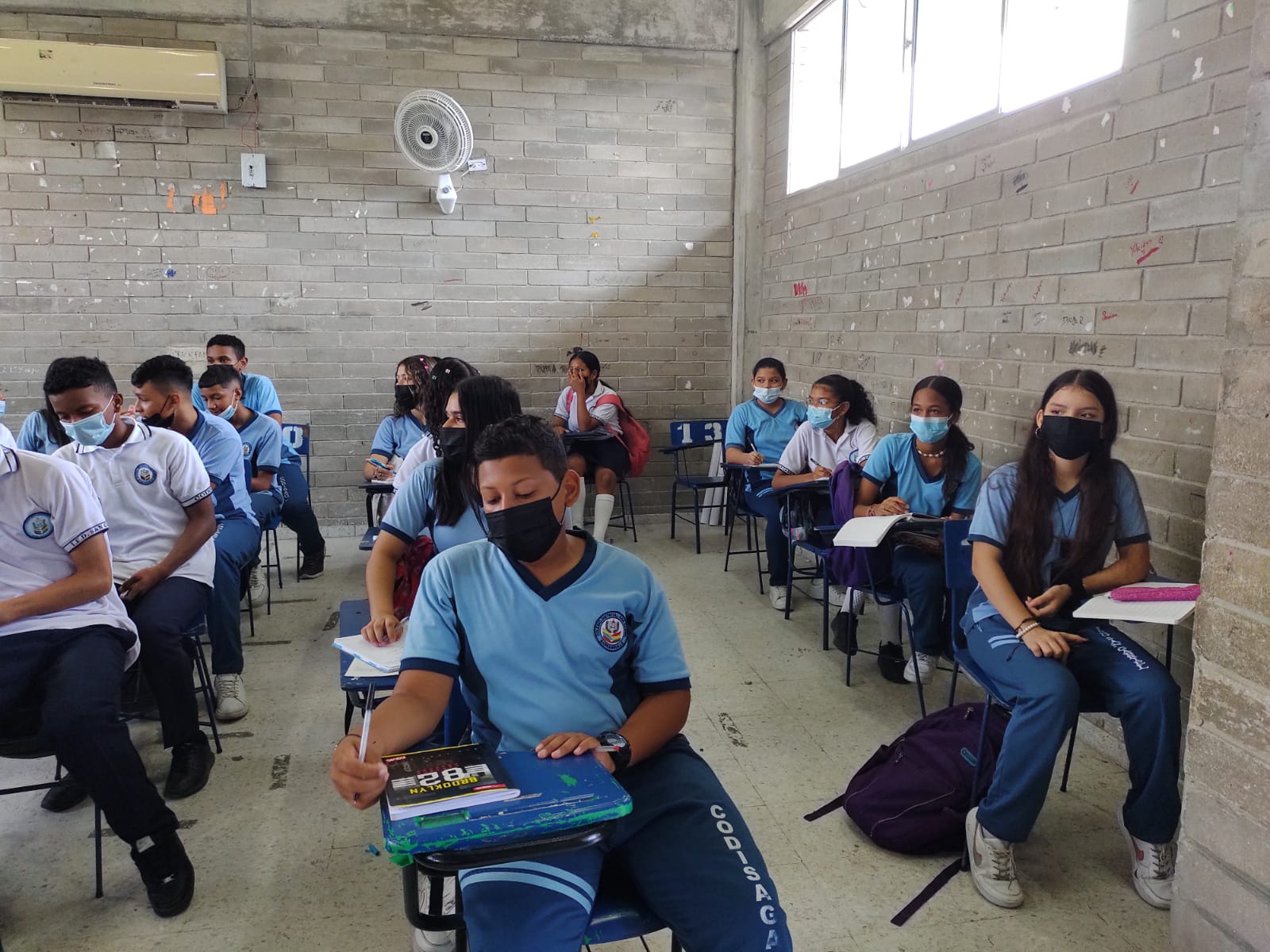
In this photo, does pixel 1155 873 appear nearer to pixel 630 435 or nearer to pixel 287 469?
pixel 630 435

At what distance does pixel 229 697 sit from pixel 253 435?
154cm

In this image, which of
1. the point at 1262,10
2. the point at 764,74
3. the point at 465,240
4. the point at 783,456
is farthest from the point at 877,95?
the point at 1262,10

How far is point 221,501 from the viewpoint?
3.45 m

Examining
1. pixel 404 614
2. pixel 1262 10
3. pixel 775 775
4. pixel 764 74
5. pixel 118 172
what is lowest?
pixel 775 775

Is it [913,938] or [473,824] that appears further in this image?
[913,938]

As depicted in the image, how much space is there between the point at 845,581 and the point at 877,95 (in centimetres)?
277

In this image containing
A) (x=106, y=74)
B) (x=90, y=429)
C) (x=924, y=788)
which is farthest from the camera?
(x=106, y=74)

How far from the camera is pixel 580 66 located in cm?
587

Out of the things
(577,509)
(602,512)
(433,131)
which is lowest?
(602,512)

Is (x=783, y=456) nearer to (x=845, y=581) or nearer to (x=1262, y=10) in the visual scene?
(x=845, y=581)

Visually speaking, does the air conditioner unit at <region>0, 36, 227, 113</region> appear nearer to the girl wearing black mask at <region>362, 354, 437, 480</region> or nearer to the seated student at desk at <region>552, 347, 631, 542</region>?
the girl wearing black mask at <region>362, 354, 437, 480</region>

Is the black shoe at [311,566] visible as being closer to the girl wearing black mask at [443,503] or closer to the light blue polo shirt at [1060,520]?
the girl wearing black mask at [443,503]

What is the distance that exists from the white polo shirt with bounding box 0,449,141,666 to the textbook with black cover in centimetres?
138

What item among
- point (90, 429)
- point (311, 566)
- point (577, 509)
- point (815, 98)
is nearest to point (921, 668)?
point (577, 509)
